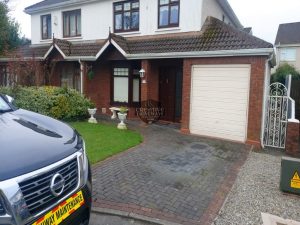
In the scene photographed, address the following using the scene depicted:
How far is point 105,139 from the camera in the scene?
27.6 ft

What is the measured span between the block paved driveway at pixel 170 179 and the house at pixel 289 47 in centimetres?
2647

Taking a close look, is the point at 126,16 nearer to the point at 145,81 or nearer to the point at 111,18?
the point at 111,18

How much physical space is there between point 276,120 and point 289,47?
2647 cm

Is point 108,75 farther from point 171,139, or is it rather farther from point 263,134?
point 263,134

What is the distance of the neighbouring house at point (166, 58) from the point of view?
346 inches

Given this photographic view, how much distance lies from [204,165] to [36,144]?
4.82 meters

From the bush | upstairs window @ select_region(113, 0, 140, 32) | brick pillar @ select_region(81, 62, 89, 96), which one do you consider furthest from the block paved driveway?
upstairs window @ select_region(113, 0, 140, 32)

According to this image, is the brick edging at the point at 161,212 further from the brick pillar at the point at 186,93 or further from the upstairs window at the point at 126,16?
the upstairs window at the point at 126,16

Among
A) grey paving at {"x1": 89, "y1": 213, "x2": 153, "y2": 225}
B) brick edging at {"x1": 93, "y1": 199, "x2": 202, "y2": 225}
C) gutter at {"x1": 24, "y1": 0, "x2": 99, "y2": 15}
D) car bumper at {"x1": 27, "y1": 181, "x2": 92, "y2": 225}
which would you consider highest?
gutter at {"x1": 24, "y1": 0, "x2": 99, "y2": 15}

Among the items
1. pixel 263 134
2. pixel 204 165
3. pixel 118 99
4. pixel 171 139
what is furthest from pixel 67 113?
pixel 263 134

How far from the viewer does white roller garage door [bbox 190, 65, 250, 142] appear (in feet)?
29.0

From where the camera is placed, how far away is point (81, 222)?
2738mm

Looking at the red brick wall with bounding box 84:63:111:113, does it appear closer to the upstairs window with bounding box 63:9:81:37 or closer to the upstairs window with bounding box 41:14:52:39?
the upstairs window with bounding box 63:9:81:37

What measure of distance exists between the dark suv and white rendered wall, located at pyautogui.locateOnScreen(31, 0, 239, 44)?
8.94 m
